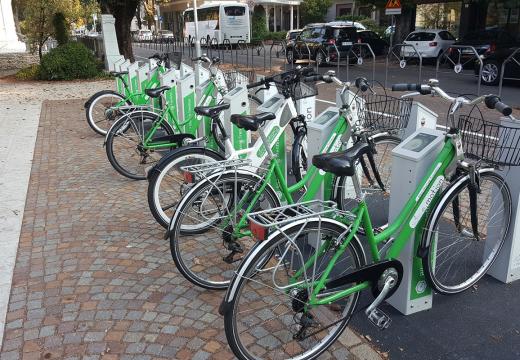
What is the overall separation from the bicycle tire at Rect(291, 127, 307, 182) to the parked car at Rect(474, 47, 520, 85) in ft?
32.8

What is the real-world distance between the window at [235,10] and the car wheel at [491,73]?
68.7 ft

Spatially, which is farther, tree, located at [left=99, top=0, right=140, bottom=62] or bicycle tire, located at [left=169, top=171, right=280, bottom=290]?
tree, located at [left=99, top=0, right=140, bottom=62]

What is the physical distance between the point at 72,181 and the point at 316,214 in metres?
4.18

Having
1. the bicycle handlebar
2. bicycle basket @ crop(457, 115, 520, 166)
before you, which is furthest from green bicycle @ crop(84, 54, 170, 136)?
bicycle basket @ crop(457, 115, 520, 166)

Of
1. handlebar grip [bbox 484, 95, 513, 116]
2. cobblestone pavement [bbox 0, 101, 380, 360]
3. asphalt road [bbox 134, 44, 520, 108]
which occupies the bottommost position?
cobblestone pavement [bbox 0, 101, 380, 360]

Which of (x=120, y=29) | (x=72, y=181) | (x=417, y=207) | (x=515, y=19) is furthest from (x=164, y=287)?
(x=515, y=19)

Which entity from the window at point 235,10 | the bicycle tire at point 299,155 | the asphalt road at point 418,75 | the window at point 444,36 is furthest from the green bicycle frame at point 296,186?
the window at point 235,10

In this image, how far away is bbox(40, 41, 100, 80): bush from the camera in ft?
53.3

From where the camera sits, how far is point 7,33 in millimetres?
19516

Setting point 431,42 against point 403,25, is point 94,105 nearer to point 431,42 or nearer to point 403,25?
point 431,42

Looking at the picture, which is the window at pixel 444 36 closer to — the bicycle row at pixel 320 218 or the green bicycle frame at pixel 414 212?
the bicycle row at pixel 320 218

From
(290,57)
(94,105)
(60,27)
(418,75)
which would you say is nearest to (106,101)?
(94,105)

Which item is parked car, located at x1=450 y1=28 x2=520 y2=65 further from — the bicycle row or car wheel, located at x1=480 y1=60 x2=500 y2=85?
the bicycle row

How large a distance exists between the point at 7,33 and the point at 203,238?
19313mm
